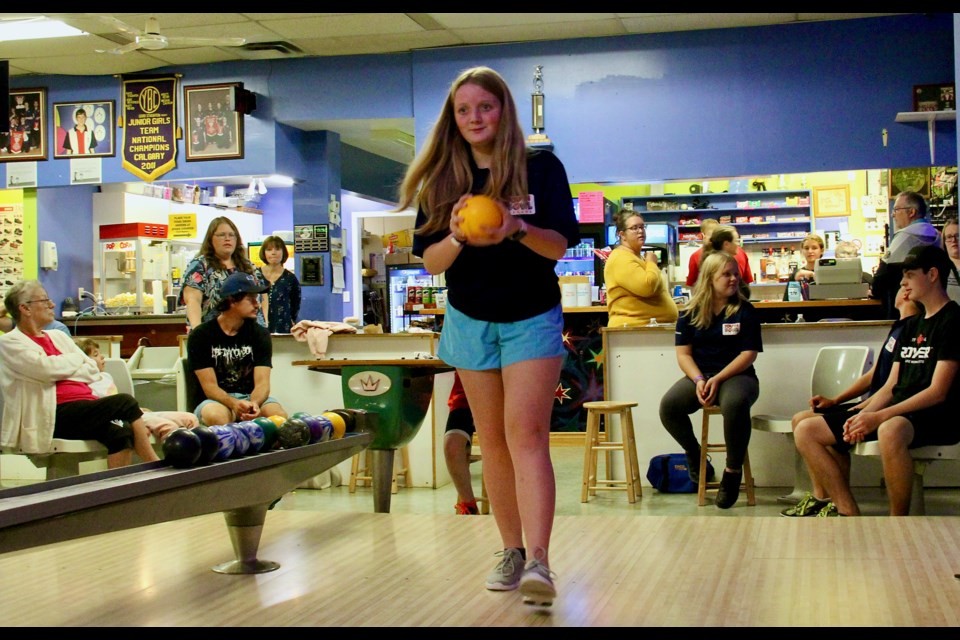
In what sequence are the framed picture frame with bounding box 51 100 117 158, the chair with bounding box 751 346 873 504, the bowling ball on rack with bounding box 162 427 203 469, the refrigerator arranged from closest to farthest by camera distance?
the bowling ball on rack with bounding box 162 427 203 469, the chair with bounding box 751 346 873 504, the framed picture frame with bounding box 51 100 117 158, the refrigerator

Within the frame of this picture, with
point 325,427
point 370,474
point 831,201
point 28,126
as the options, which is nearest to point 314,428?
point 325,427

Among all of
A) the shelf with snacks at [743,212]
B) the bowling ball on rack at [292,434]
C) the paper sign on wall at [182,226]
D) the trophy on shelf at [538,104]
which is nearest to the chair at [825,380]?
the bowling ball on rack at [292,434]

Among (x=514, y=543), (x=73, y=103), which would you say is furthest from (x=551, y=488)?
(x=73, y=103)

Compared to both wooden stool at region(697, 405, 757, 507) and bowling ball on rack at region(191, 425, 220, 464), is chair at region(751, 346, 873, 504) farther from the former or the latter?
bowling ball on rack at region(191, 425, 220, 464)

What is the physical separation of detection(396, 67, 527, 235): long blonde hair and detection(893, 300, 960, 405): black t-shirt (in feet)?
8.29

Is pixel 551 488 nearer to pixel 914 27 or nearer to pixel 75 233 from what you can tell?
pixel 914 27

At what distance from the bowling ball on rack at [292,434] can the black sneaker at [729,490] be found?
2671 mm

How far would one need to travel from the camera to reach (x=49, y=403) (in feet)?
16.6

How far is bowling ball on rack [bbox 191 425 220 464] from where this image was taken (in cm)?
295

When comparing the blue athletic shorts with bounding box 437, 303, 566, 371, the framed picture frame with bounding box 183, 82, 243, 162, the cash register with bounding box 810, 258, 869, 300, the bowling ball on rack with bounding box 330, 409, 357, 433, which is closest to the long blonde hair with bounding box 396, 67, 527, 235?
the blue athletic shorts with bounding box 437, 303, 566, 371

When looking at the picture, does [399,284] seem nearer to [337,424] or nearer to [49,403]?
[49,403]

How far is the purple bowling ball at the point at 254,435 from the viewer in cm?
326

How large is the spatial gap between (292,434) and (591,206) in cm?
715
